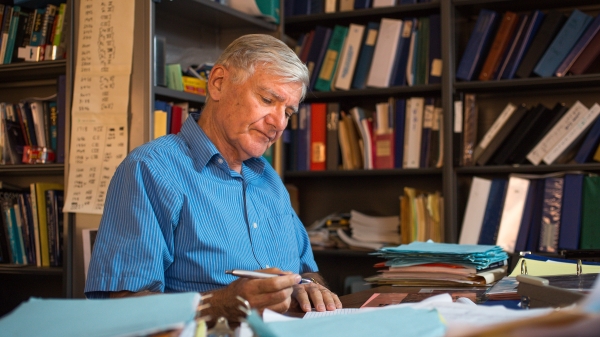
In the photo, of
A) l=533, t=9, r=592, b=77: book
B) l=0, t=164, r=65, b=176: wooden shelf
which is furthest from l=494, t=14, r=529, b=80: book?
l=0, t=164, r=65, b=176: wooden shelf

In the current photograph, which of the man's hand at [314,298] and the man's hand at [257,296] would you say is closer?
the man's hand at [257,296]

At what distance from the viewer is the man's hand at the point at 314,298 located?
4.36 ft

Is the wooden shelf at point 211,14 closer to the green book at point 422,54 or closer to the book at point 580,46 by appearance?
the green book at point 422,54

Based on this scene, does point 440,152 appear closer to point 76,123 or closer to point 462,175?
point 462,175

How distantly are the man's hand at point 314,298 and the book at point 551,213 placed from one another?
1.70m

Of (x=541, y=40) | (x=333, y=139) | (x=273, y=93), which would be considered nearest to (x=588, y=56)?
(x=541, y=40)

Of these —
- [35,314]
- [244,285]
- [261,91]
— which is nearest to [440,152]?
[261,91]

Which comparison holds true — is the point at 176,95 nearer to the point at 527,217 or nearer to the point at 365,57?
the point at 365,57

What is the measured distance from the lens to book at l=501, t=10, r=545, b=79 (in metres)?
2.88

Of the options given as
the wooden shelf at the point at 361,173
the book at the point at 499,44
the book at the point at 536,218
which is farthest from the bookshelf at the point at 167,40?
the book at the point at 536,218

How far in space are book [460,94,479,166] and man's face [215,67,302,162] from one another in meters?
1.45

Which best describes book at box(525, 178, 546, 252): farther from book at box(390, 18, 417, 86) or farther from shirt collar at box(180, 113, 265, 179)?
shirt collar at box(180, 113, 265, 179)

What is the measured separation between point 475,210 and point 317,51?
1.14 m

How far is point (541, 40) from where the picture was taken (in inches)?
112
